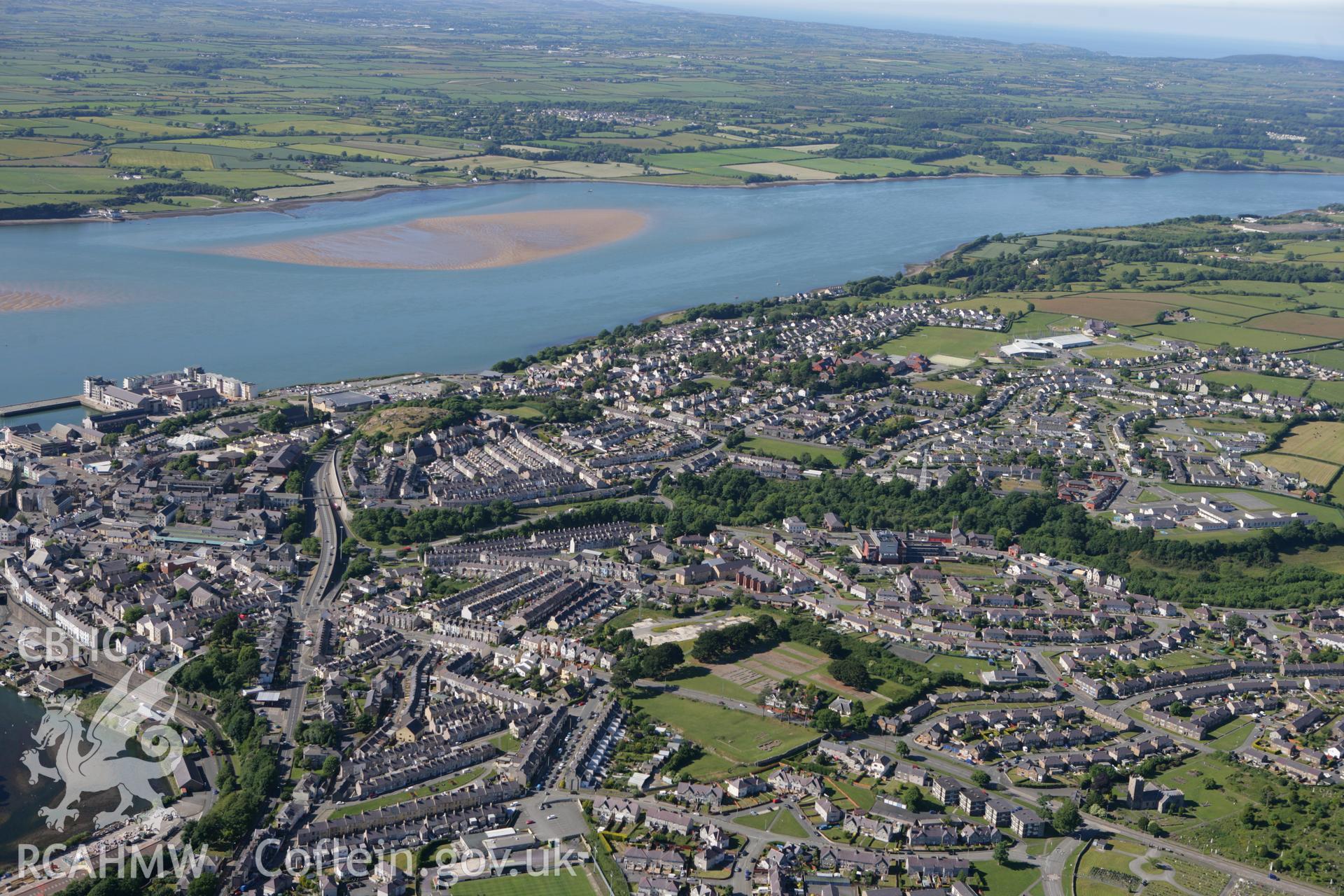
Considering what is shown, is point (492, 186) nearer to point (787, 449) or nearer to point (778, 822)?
point (787, 449)

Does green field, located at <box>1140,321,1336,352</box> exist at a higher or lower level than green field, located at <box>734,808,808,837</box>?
higher

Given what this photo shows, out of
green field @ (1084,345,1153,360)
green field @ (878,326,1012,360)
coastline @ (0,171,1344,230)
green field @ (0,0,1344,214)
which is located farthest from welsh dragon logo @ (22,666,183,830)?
green field @ (0,0,1344,214)

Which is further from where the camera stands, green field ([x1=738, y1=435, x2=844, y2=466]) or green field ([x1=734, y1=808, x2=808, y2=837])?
green field ([x1=738, y1=435, x2=844, y2=466])

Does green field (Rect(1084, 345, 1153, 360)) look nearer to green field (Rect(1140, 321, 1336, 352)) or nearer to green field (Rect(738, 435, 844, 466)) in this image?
green field (Rect(1140, 321, 1336, 352))

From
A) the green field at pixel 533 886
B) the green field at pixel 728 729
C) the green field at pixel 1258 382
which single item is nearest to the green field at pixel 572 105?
the green field at pixel 1258 382

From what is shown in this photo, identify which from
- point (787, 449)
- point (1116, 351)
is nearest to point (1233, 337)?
point (1116, 351)

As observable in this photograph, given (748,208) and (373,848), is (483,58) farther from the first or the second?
(373,848)

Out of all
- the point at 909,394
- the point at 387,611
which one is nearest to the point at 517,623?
the point at 387,611
